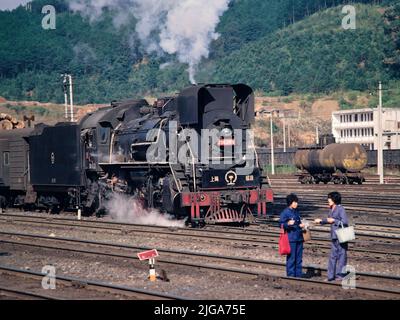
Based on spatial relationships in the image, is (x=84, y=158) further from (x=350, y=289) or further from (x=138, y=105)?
(x=350, y=289)

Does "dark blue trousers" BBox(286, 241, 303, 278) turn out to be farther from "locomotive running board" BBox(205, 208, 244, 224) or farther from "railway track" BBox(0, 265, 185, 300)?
"locomotive running board" BBox(205, 208, 244, 224)

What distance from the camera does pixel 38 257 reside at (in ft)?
52.2

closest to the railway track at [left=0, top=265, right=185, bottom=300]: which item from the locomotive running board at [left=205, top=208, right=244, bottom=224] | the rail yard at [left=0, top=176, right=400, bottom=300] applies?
the rail yard at [left=0, top=176, right=400, bottom=300]

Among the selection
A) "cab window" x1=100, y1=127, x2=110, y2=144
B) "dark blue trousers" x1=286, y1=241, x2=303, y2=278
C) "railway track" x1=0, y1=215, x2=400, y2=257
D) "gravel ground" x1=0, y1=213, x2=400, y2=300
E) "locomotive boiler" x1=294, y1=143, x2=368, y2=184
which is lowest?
"gravel ground" x1=0, y1=213, x2=400, y2=300

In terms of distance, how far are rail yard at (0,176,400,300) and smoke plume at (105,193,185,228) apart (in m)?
0.45

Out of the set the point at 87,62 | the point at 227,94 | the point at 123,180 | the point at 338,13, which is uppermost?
the point at 338,13

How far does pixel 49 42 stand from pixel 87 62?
12.2 meters

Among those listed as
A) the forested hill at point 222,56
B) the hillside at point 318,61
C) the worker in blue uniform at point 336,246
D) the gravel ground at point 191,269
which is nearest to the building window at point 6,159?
the gravel ground at point 191,269

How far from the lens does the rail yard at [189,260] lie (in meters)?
10.9

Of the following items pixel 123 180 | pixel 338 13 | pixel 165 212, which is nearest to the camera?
pixel 165 212

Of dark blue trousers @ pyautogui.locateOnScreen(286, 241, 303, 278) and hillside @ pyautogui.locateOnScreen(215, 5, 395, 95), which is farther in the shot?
hillside @ pyautogui.locateOnScreen(215, 5, 395, 95)

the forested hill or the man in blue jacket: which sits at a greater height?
the forested hill

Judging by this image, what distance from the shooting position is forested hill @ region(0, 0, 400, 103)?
120 metres

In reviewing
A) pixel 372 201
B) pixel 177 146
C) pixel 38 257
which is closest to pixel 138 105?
pixel 177 146
